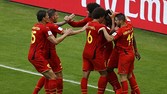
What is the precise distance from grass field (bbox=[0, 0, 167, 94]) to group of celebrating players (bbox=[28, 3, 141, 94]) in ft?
3.69

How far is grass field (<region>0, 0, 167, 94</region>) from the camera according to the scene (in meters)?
16.0

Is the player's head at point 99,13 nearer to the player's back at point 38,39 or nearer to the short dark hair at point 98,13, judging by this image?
the short dark hair at point 98,13

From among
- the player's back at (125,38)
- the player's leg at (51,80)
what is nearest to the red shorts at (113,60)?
the player's back at (125,38)

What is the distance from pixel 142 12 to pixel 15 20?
485 centimetres

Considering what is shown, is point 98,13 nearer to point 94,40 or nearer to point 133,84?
point 94,40

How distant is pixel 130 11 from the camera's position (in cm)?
2186

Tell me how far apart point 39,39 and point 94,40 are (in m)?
1.29

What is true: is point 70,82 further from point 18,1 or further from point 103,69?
point 18,1

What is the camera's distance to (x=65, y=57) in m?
18.7

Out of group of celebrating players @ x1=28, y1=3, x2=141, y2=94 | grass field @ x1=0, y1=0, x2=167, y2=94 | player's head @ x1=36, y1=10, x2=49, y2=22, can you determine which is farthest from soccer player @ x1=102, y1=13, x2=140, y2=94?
grass field @ x1=0, y1=0, x2=167, y2=94

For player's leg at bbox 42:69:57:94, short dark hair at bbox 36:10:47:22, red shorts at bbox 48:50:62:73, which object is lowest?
player's leg at bbox 42:69:57:94

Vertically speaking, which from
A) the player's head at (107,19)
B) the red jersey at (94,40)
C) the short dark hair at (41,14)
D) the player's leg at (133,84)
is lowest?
the player's leg at (133,84)

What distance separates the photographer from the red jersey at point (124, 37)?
1392cm

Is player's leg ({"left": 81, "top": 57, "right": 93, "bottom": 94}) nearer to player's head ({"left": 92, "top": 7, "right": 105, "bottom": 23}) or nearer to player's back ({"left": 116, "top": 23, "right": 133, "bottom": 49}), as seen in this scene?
player's back ({"left": 116, "top": 23, "right": 133, "bottom": 49})
